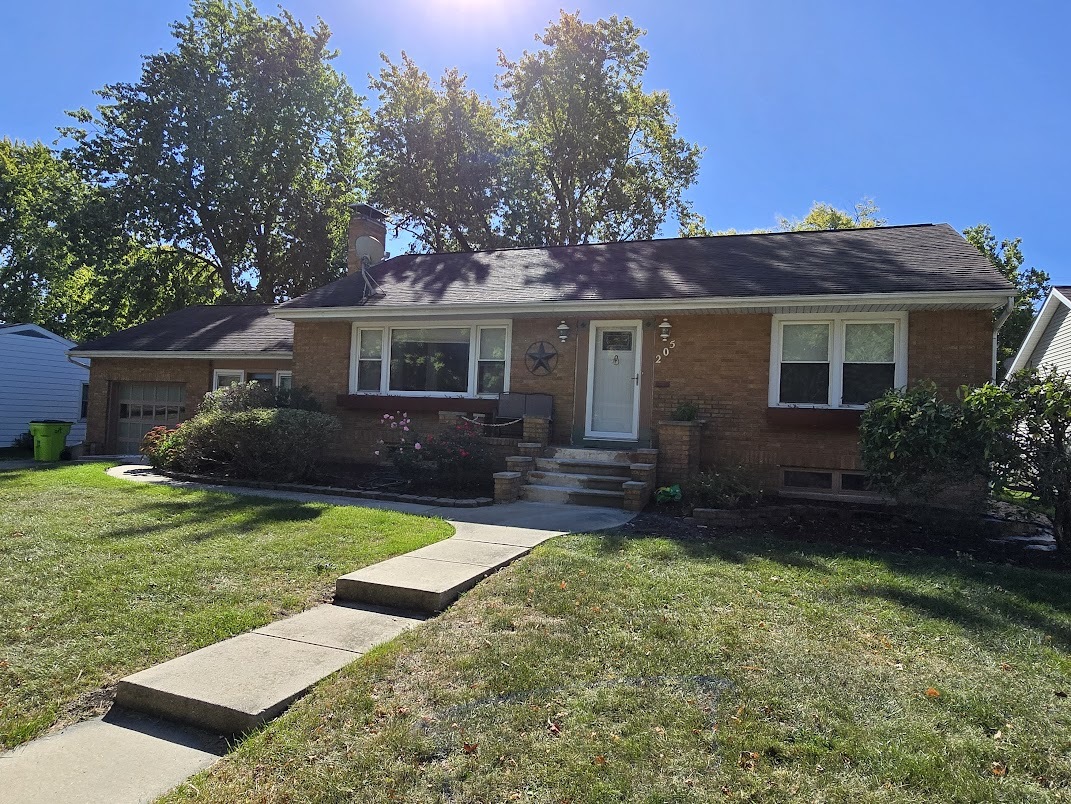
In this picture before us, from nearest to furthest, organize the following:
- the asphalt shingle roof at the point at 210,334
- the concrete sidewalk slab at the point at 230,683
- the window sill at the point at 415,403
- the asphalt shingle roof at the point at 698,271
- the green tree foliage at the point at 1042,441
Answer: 1. the concrete sidewalk slab at the point at 230,683
2. the green tree foliage at the point at 1042,441
3. the asphalt shingle roof at the point at 698,271
4. the window sill at the point at 415,403
5. the asphalt shingle roof at the point at 210,334

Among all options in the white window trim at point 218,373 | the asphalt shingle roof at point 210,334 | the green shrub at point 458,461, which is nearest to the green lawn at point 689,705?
the green shrub at point 458,461

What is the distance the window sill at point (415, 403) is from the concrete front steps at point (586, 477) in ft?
6.23

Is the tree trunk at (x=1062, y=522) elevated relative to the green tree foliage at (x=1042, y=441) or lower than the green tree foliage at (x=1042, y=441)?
lower

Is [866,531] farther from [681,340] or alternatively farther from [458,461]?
[458,461]

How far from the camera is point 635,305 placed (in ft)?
34.4

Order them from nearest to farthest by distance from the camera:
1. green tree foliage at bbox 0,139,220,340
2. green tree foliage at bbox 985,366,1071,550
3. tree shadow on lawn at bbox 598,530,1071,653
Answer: tree shadow on lawn at bbox 598,530,1071,653 → green tree foliage at bbox 985,366,1071,550 → green tree foliage at bbox 0,139,220,340

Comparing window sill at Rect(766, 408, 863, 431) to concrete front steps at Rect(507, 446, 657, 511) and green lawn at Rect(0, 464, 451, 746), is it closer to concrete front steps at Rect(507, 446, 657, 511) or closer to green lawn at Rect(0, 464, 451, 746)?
concrete front steps at Rect(507, 446, 657, 511)

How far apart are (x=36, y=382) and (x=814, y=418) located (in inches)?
932

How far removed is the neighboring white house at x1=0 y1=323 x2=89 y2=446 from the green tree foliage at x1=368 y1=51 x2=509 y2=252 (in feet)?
43.8

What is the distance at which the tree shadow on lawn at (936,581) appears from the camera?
453 cm

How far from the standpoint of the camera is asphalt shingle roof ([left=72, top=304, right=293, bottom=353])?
53.0ft

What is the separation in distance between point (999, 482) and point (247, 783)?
7317 mm

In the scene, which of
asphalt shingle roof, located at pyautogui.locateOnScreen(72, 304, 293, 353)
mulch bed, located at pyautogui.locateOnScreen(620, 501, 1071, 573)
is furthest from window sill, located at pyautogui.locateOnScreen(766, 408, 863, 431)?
asphalt shingle roof, located at pyautogui.locateOnScreen(72, 304, 293, 353)

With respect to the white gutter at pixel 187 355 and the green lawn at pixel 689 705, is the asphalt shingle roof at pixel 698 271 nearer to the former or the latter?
the white gutter at pixel 187 355
